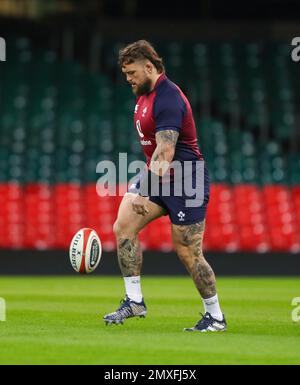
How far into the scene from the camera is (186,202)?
32.3ft

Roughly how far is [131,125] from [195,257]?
16.2m

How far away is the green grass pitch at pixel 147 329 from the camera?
8.02 metres

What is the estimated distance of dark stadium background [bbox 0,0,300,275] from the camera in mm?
A: 21578

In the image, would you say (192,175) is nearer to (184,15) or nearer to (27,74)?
(27,74)

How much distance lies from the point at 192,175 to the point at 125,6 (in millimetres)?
20188

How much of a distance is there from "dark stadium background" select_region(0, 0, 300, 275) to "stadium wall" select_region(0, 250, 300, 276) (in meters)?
0.02

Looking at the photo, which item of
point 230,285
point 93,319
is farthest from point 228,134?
point 93,319

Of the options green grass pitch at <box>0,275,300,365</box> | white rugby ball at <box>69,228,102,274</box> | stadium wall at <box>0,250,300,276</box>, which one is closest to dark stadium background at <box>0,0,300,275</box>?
stadium wall at <box>0,250,300,276</box>

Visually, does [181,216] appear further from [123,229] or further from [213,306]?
[213,306]

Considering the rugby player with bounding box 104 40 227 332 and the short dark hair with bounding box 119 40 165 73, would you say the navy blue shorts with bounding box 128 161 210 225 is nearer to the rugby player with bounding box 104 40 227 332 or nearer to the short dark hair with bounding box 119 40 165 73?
the rugby player with bounding box 104 40 227 332

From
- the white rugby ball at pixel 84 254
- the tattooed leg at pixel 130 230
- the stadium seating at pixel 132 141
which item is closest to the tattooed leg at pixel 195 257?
the tattooed leg at pixel 130 230

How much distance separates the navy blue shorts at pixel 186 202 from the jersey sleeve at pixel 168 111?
0.54 metres

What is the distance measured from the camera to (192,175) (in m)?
9.93

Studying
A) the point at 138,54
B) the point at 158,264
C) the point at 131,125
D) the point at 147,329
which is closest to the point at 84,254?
the point at 147,329
